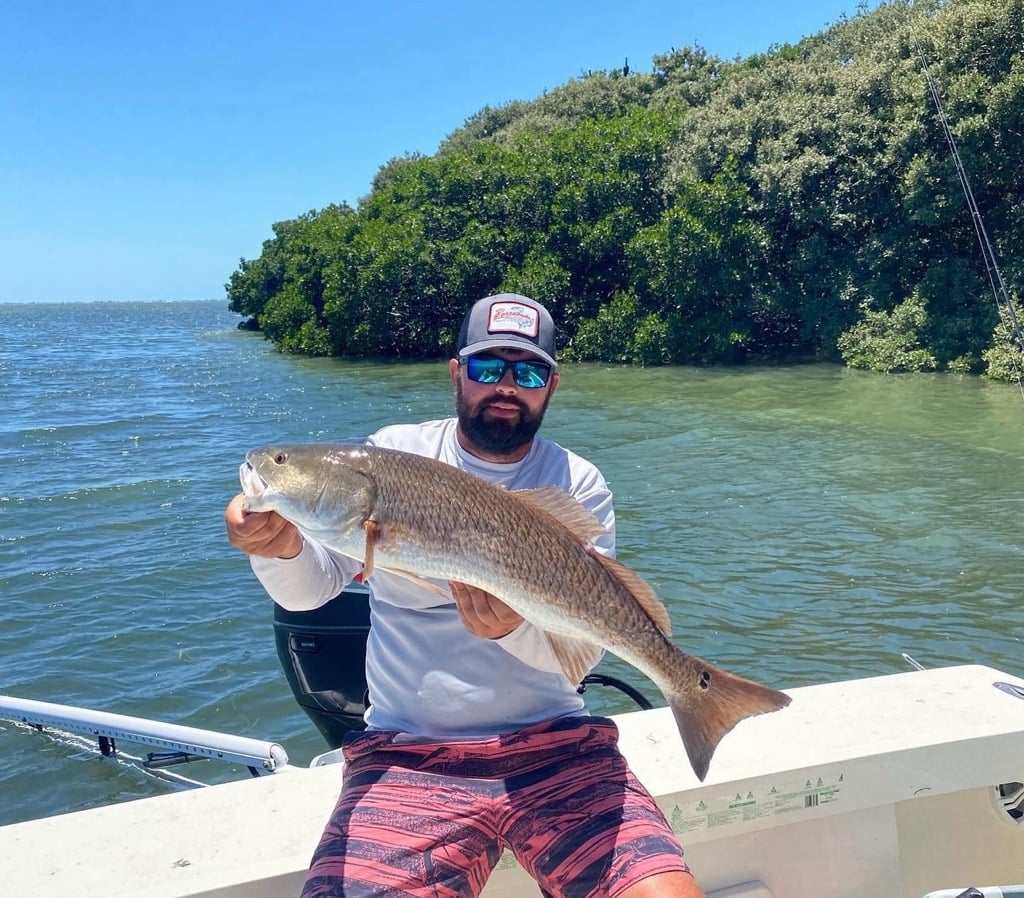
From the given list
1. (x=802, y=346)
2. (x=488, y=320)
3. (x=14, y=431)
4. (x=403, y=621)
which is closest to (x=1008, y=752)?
(x=403, y=621)

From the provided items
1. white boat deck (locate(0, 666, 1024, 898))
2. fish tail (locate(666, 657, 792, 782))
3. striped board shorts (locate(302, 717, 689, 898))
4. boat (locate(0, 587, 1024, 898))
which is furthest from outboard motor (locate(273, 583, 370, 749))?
fish tail (locate(666, 657, 792, 782))

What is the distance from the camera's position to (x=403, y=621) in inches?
108

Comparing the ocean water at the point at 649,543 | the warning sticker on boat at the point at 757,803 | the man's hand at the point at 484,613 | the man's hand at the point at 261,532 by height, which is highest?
the man's hand at the point at 261,532

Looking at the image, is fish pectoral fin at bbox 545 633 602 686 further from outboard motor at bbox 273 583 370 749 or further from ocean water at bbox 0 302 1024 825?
ocean water at bbox 0 302 1024 825

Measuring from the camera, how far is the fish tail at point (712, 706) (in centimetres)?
229

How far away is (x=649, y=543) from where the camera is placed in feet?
32.2

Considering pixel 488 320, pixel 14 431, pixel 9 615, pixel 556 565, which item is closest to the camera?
pixel 556 565

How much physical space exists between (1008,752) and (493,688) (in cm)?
168

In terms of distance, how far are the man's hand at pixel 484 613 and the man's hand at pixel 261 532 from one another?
0.53 meters

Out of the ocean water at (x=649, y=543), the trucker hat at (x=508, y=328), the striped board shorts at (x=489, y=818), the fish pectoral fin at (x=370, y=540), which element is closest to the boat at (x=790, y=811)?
the striped board shorts at (x=489, y=818)

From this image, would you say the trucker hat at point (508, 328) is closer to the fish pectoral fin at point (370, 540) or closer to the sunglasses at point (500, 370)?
the sunglasses at point (500, 370)

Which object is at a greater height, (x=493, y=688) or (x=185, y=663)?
(x=493, y=688)

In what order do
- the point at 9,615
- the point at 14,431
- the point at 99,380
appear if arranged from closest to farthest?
the point at 9,615, the point at 14,431, the point at 99,380

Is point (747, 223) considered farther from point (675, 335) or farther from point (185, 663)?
point (185, 663)
